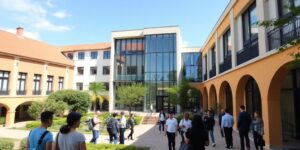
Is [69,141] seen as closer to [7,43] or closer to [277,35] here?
[277,35]

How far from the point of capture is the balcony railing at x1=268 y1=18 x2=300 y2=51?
27.2 feet

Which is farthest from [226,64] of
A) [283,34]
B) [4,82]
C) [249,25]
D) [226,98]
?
[4,82]

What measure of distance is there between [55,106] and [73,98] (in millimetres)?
3171

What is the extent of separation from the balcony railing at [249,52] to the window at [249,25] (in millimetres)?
425

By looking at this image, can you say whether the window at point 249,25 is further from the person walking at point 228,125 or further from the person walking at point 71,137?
the person walking at point 71,137

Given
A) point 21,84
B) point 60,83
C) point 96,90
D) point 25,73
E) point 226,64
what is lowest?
point 96,90

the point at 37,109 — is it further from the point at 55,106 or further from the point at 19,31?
the point at 19,31

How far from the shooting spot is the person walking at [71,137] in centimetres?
362

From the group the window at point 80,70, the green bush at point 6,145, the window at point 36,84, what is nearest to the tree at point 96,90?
the window at point 80,70

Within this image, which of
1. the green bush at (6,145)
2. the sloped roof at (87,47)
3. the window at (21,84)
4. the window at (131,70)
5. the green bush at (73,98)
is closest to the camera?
the green bush at (6,145)

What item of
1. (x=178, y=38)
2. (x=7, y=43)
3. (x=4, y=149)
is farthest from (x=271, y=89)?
(x=7, y=43)

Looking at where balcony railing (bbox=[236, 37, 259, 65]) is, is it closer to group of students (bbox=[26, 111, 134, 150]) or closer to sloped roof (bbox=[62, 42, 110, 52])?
group of students (bbox=[26, 111, 134, 150])

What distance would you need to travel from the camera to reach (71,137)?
3639 mm

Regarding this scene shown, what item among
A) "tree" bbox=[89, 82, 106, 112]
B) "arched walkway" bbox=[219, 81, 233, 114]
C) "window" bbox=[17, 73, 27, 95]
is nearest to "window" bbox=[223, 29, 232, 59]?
"arched walkway" bbox=[219, 81, 233, 114]
